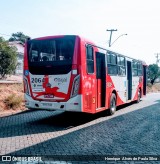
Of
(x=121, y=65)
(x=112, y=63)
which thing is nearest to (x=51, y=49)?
(x=112, y=63)

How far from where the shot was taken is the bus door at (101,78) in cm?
1059

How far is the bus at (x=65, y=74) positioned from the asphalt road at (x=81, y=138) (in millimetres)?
827

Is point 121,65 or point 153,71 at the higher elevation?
point 121,65

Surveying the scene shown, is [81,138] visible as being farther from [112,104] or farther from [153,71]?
[153,71]

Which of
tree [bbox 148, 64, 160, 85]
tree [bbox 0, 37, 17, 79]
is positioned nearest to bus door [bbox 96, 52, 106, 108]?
tree [bbox 0, 37, 17, 79]

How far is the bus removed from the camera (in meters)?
8.91

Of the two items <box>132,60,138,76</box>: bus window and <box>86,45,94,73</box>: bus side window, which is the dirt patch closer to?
<box>86,45,94,73</box>: bus side window

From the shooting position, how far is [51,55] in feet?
Answer: 30.7

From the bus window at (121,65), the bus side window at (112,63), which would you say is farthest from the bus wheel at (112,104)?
the bus window at (121,65)

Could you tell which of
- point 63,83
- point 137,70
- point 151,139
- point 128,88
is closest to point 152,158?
point 151,139

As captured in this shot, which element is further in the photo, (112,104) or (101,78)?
(112,104)

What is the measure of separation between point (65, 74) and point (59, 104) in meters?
1.14

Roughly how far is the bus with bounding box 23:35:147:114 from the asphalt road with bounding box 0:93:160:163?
32.6 inches

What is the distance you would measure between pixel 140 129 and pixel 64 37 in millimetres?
4478
